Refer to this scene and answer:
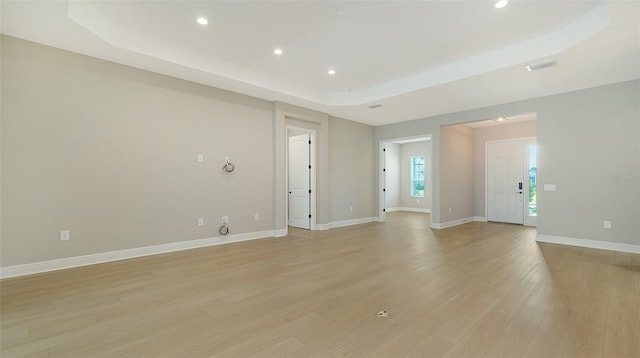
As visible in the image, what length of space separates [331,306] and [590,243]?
5293 mm

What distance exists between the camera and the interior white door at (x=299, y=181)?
22.8 ft

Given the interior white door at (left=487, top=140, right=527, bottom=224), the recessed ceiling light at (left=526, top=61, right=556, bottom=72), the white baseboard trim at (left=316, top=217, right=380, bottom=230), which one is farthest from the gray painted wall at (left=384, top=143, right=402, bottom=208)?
the recessed ceiling light at (left=526, top=61, right=556, bottom=72)

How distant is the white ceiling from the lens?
3092 mm

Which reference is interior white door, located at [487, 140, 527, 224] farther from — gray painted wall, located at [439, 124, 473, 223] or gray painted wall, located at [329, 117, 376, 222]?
gray painted wall, located at [329, 117, 376, 222]

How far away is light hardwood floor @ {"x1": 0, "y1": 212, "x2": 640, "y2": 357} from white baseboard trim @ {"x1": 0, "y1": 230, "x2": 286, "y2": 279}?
18cm

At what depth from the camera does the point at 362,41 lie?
12.6 ft

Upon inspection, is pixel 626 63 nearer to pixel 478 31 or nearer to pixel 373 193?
pixel 478 31

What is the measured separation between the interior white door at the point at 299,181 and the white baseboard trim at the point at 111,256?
170cm

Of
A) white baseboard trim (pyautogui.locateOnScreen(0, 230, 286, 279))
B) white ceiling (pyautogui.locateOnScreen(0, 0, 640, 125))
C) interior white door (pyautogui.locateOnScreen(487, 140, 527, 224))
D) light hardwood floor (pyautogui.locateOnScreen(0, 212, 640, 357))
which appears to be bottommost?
light hardwood floor (pyautogui.locateOnScreen(0, 212, 640, 357))

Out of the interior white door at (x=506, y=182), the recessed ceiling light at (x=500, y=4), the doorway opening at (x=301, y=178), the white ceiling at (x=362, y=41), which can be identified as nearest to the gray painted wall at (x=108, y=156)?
the white ceiling at (x=362, y=41)

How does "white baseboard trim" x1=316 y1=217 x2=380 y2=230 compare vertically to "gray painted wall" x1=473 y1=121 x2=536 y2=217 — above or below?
below

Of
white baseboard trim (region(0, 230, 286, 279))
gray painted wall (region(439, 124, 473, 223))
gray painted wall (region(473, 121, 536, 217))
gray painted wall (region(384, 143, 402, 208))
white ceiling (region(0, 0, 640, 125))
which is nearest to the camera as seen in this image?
white ceiling (region(0, 0, 640, 125))

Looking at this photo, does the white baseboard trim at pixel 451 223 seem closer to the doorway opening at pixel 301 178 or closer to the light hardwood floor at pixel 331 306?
the light hardwood floor at pixel 331 306

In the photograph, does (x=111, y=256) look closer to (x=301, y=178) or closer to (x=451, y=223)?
(x=301, y=178)
